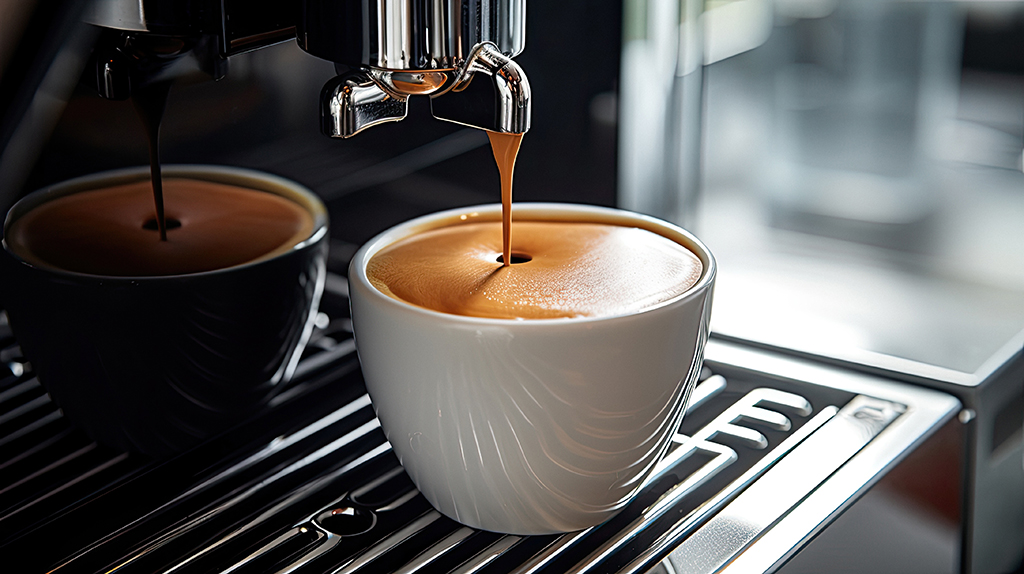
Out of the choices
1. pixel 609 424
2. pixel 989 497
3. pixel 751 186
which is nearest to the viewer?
pixel 609 424

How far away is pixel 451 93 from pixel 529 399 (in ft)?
0.35

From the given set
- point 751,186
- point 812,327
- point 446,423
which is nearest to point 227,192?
point 446,423

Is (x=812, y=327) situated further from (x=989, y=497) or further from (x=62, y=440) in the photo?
(x=62, y=440)

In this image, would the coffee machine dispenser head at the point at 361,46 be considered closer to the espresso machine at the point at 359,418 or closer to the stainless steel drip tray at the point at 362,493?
the espresso machine at the point at 359,418

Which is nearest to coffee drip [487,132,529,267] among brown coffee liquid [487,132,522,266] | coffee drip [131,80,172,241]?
brown coffee liquid [487,132,522,266]

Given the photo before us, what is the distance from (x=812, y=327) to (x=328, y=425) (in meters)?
0.26

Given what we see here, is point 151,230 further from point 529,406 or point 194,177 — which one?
point 529,406

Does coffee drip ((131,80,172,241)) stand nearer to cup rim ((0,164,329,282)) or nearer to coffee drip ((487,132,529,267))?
cup rim ((0,164,329,282))

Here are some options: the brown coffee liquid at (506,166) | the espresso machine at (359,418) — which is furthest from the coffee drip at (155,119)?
the brown coffee liquid at (506,166)

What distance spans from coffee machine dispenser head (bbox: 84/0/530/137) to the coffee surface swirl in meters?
0.05

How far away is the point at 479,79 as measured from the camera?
1.07ft

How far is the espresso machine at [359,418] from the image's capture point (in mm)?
329

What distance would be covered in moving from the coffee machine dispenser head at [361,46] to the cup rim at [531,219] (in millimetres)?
47

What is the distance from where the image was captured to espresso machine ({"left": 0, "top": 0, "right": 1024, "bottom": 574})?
33cm
